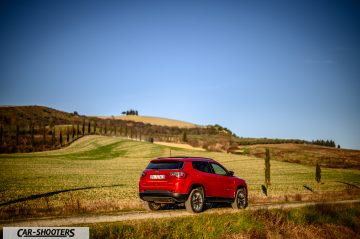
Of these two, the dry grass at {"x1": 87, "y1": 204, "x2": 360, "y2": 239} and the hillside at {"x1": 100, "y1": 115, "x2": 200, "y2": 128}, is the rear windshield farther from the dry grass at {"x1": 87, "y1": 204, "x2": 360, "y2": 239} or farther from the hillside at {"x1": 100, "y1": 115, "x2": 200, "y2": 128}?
the hillside at {"x1": 100, "y1": 115, "x2": 200, "y2": 128}

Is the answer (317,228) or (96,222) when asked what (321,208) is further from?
(96,222)

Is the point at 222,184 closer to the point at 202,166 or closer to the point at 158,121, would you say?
the point at 202,166

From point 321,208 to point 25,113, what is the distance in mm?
109011

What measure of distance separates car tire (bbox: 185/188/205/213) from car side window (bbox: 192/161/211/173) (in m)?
0.84

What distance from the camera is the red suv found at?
46.4ft

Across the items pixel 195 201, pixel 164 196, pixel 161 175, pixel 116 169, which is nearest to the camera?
pixel 164 196

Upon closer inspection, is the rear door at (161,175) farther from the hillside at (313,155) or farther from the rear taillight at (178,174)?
the hillside at (313,155)

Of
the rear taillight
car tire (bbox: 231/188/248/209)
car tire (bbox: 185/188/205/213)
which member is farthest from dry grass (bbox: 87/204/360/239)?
the rear taillight

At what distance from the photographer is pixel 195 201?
14930 mm

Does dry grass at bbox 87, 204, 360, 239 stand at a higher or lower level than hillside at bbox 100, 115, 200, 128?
lower

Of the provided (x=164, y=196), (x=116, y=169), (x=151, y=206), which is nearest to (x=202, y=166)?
(x=164, y=196)

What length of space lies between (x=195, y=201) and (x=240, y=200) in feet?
11.8

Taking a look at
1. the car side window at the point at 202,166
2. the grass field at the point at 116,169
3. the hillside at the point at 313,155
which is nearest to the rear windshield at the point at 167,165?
the car side window at the point at 202,166

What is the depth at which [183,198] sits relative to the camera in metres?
14.2
